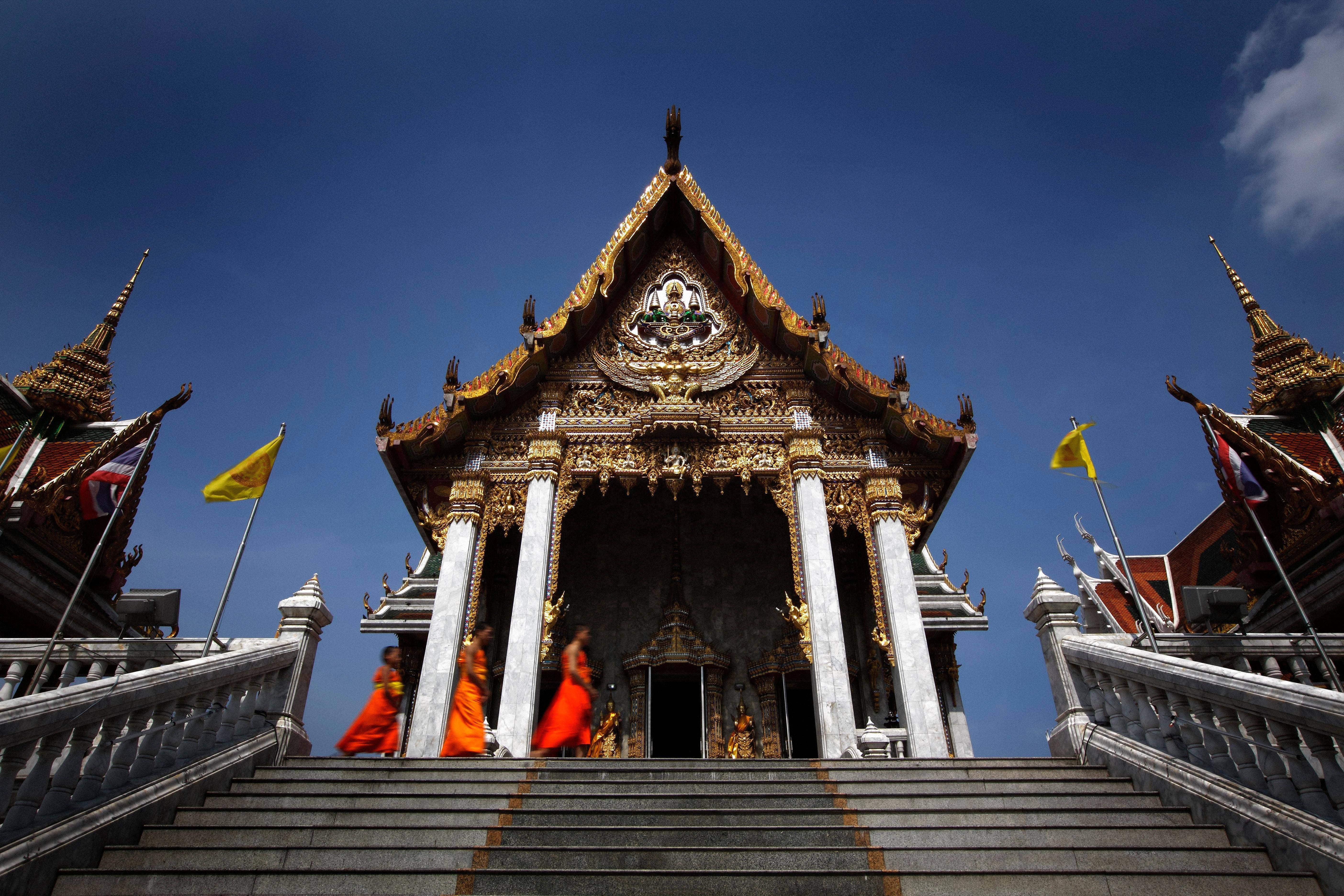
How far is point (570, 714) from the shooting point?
7961 mm

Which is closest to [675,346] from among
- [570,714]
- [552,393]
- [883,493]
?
[552,393]

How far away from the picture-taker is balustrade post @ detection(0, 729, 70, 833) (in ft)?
13.3

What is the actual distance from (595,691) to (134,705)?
7.81m

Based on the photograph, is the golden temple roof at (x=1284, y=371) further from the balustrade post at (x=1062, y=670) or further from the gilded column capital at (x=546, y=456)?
the gilded column capital at (x=546, y=456)

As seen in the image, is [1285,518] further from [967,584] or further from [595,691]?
[595,691]

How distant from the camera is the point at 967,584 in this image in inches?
488

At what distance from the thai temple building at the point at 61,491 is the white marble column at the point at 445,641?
381cm

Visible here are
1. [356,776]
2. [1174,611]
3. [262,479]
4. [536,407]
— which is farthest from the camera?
[1174,611]

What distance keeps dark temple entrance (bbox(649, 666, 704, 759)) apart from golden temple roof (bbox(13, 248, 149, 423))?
1031 cm

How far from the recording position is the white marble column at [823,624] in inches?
337

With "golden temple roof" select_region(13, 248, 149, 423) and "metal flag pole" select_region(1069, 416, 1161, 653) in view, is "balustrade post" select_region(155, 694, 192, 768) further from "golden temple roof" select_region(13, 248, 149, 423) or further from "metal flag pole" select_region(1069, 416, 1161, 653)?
"golden temple roof" select_region(13, 248, 149, 423)

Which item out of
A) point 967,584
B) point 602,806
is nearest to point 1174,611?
point 967,584

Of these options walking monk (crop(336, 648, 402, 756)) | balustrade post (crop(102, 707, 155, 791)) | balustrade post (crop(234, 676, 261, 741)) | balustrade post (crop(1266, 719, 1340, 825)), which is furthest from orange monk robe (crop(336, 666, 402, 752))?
balustrade post (crop(1266, 719, 1340, 825))

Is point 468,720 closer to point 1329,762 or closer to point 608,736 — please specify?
point 608,736
